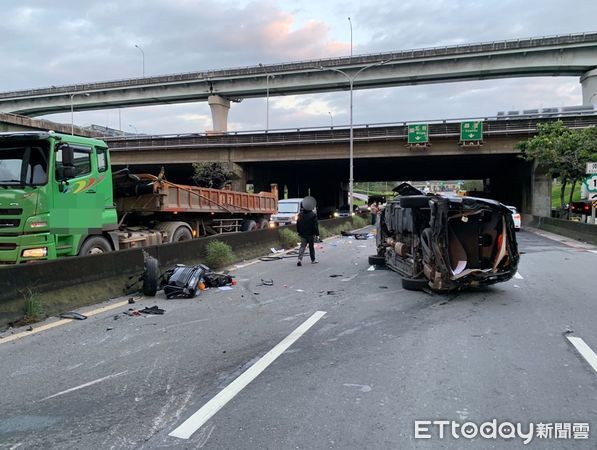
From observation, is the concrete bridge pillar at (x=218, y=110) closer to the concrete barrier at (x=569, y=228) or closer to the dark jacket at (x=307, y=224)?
the concrete barrier at (x=569, y=228)

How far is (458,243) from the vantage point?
907cm

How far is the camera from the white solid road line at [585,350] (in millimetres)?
5210

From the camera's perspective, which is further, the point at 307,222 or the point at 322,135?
the point at 322,135

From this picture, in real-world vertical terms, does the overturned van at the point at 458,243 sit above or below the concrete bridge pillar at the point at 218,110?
below

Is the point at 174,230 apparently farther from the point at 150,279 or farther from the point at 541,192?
the point at 541,192

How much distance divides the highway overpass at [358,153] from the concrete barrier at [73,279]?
103ft

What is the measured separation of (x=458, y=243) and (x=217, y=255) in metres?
6.05

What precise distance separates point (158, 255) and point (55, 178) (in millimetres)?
2552

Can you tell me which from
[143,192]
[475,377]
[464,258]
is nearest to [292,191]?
[143,192]

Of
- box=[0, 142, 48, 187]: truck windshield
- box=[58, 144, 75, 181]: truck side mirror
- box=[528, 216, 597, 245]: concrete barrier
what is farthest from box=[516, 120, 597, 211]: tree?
box=[0, 142, 48, 187]: truck windshield

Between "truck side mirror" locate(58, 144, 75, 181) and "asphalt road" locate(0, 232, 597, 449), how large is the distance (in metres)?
2.64

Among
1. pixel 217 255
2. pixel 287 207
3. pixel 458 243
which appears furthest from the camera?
pixel 287 207

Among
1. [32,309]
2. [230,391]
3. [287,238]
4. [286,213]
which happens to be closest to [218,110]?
[286,213]

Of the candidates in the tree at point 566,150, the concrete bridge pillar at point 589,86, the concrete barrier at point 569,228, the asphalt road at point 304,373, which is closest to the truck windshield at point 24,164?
the asphalt road at point 304,373
